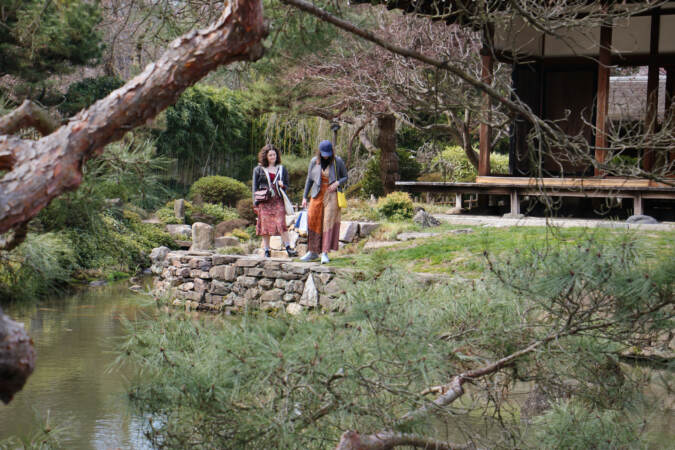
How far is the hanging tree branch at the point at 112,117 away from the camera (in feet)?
5.71

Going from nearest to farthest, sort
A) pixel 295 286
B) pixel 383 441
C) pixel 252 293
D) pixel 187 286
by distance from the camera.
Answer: pixel 383 441 → pixel 295 286 → pixel 252 293 → pixel 187 286

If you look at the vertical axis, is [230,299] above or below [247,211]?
below

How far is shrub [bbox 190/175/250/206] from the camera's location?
19.1 meters

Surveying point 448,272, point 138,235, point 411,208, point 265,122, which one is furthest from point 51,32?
point 265,122

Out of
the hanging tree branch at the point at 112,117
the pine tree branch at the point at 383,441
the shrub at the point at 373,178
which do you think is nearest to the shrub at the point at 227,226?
the shrub at the point at 373,178

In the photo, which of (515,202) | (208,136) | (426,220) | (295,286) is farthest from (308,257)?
(208,136)

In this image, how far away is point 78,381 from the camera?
6555mm

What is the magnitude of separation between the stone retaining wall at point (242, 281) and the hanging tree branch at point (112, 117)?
6.76 m

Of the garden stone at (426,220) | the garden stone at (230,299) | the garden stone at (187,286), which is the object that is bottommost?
the garden stone at (230,299)

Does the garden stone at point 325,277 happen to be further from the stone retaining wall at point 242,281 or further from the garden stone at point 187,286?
the garden stone at point 187,286

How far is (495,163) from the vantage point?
1725 centimetres

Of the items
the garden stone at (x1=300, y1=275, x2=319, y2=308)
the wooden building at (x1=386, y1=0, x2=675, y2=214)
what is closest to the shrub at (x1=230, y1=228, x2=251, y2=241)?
the wooden building at (x1=386, y1=0, x2=675, y2=214)

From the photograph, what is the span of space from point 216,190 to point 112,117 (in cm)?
1746

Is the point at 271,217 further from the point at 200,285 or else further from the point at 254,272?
the point at 200,285
